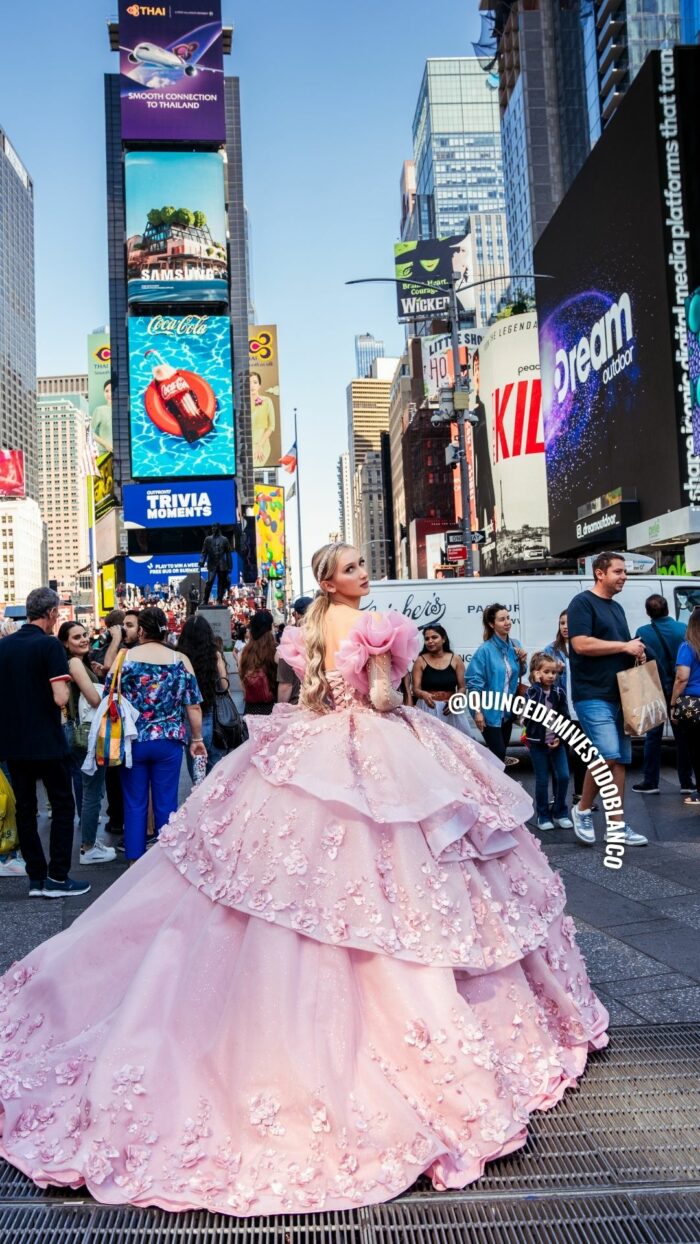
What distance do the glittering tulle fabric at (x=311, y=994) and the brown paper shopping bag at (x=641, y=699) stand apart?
9.68 feet

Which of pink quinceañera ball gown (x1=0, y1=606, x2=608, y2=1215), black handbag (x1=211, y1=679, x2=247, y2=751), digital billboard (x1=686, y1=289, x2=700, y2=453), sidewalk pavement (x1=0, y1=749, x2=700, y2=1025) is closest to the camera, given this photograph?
pink quinceañera ball gown (x1=0, y1=606, x2=608, y2=1215)

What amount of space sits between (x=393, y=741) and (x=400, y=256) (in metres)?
61.3

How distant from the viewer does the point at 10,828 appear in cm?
691

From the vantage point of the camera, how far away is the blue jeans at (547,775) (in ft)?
25.8

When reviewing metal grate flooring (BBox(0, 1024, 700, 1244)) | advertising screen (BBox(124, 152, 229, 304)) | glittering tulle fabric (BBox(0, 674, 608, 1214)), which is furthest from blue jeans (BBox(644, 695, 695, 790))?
advertising screen (BBox(124, 152, 229, 304))

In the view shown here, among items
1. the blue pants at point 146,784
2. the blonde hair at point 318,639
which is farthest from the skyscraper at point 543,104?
the blonde hair at point 318,639

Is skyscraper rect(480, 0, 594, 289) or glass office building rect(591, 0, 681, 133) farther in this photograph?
skyscraper rect(480, 0, 594, 289)

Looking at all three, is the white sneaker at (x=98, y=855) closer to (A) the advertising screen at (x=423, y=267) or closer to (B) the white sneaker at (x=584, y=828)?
(B) the white sneaker at (x=584, y=828)

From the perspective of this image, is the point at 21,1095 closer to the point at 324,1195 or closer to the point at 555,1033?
the point at 324,1195

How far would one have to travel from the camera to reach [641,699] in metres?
6.43

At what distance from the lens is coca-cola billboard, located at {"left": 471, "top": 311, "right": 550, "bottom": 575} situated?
4344cm

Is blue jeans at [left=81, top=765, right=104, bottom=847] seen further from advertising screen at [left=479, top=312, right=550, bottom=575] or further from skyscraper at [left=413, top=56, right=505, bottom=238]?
skyscraper at [left=413, top=56, right=505, bottom=238]

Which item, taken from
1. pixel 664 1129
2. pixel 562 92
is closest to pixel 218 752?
pixel 664 1129

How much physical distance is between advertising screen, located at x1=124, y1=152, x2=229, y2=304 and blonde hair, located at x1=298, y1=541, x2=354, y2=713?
47940 millimetres
